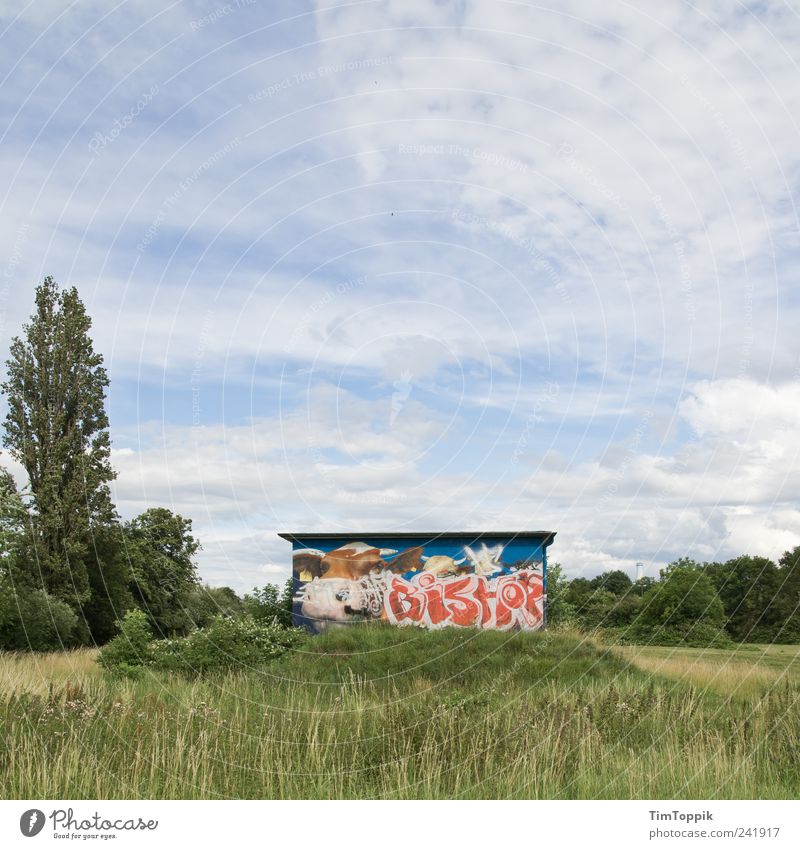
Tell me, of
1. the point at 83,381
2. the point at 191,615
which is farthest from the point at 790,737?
the point at 83,381

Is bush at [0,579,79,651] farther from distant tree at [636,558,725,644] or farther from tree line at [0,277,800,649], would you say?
distant tree at [636,558,725,644]

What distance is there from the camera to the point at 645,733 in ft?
35.2

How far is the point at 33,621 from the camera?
977 inches

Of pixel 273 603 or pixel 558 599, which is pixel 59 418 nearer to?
pixel 273 603

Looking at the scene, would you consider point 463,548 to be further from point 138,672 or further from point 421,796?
point 421,796

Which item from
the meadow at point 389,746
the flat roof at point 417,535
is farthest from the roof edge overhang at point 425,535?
the meadow at point 389,746

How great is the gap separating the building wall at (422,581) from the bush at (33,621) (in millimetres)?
8750

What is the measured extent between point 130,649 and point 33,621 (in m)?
8.82

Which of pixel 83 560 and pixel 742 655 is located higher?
pixel 83 560

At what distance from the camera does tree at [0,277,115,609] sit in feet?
92.2

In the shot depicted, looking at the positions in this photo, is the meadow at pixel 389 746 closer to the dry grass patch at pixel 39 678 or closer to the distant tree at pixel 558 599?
the dry grass patch at pixel 39 678

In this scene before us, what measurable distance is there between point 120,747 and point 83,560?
84.2 feet

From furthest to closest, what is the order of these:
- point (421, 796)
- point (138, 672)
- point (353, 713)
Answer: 1. point (138, 672)
2. point (353, 713)
3. point (421, 796)

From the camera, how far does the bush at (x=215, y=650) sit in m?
17.7
